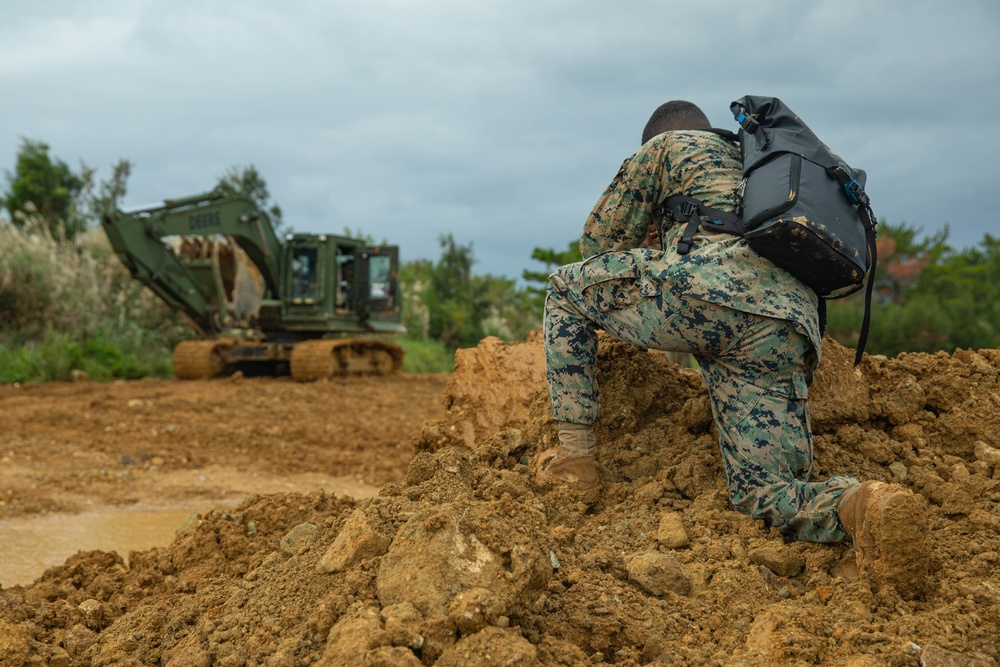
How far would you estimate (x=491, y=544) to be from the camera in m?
2.20

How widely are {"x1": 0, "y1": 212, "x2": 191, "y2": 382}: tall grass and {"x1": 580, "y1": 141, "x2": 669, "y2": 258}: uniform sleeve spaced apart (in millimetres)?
11859

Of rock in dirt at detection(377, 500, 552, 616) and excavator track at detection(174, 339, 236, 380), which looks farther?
excavator track at detection(174, 339, 236, 380)

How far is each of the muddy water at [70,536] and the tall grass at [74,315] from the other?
7.93 m

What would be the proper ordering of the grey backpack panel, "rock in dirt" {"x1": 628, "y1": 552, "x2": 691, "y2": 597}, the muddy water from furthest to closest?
the muddy water, the grey backpack panel, "rock in dirt" {"x1": 628, "y1": 552, "x2": 691, "y2": 597}

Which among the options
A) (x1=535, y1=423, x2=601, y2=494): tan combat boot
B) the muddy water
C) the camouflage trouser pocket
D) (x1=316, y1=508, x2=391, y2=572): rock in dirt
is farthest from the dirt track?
(x1=316, y1=508, x2=391, y2=572): rock in dirt

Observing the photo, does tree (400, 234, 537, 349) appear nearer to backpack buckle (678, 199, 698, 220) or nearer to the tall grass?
the tall grass

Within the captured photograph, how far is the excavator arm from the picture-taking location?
13.7 metres

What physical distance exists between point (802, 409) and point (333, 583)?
5.26ft

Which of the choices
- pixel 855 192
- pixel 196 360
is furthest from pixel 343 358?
pixel 855 192

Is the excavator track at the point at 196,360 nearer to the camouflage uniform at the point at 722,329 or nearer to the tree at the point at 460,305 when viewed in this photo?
the tree at the point at 460,305

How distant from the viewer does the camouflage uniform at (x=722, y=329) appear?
2.74 meters

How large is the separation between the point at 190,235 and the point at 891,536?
14128 mm

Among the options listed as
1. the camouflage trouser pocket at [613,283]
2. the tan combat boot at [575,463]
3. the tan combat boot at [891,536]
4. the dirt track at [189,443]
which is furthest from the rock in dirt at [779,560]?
the dirt track at [189,443]

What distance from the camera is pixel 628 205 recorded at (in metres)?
3.19
